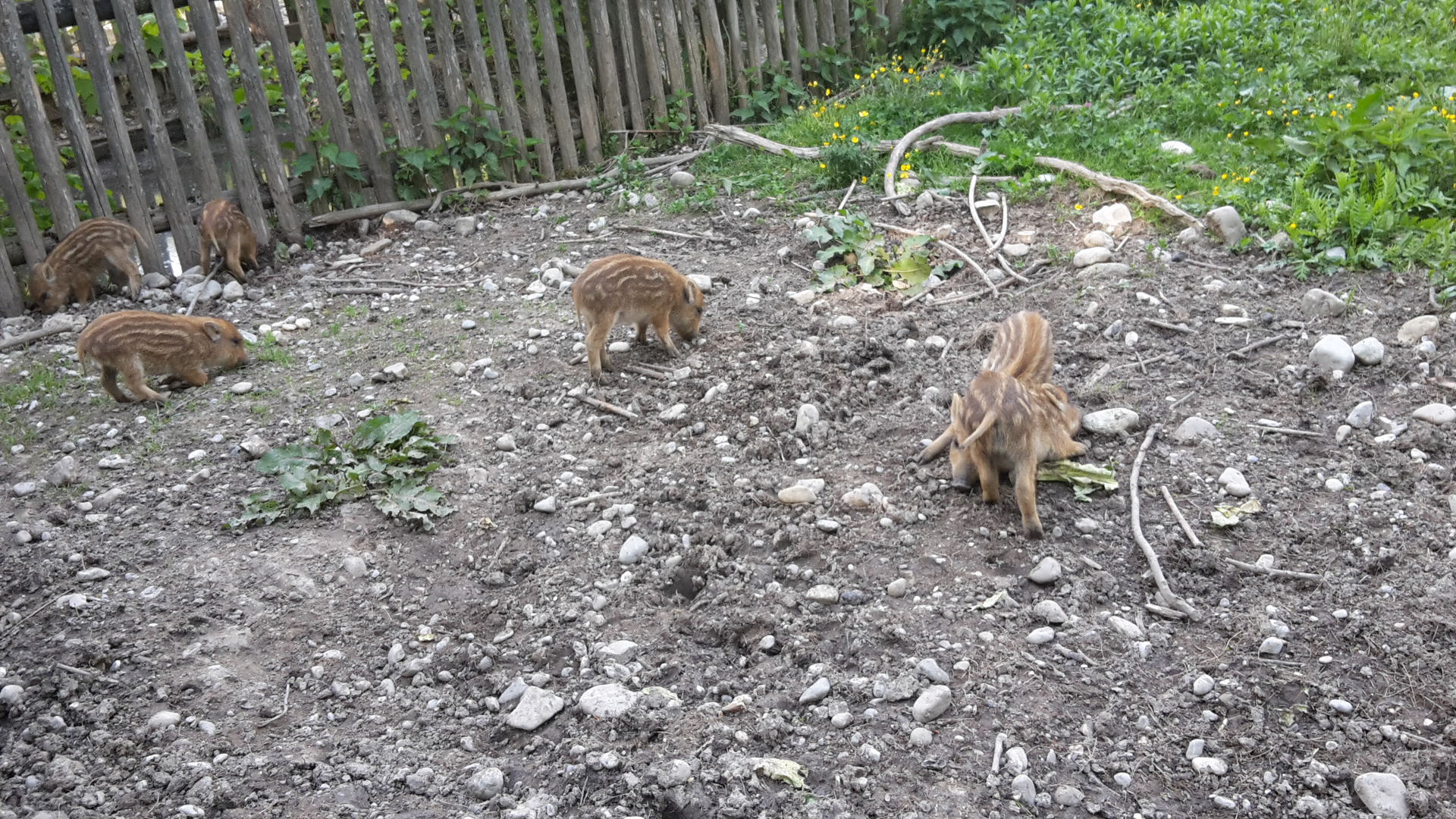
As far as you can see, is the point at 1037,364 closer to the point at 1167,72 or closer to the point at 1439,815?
the point at 1439,815

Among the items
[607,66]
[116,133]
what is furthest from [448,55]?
[116,133]

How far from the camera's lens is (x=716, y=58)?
10141mm

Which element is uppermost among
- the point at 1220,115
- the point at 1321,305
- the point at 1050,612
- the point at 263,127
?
the point at 263,127

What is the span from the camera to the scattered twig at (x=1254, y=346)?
5.87 metres

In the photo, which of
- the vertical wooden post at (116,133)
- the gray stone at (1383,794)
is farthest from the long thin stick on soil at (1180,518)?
the vertical wooden post at (116,133)

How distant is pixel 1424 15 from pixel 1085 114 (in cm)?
338

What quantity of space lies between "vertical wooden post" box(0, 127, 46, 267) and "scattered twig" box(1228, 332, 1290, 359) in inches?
303

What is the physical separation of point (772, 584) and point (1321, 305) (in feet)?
12.1

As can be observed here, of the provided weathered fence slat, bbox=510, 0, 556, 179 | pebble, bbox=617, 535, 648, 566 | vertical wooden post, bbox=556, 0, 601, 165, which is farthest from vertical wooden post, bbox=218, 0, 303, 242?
pebble, bbox=617, 535, 648, 566

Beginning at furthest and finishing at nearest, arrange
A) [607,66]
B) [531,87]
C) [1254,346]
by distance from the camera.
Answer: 1. [607,66]
2. [531,87]
3. [1254,346]

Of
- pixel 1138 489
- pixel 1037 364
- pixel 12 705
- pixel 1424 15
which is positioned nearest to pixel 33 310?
pixel 12 705

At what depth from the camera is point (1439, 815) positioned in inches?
130

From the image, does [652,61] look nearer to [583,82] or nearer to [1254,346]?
[583,82]

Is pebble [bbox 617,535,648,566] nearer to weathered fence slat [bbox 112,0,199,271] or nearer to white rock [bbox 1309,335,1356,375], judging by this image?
white rock [bbox 1309,335,1356,375]
